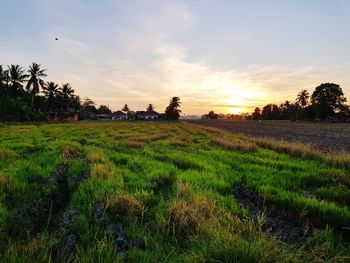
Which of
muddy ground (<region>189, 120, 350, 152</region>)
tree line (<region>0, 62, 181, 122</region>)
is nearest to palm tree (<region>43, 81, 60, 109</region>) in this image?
tree line (<region>0, 62, 181, 122</region>)

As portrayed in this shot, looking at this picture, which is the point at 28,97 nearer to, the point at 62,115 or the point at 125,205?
the point at 62,115

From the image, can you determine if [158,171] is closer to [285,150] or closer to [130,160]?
[130,160]

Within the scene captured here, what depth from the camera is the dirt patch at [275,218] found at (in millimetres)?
4970

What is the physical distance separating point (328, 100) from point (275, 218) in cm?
10231

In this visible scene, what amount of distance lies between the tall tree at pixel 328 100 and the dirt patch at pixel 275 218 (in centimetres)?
10028

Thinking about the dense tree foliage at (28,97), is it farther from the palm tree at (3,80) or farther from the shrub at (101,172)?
the shrub at (101,172)

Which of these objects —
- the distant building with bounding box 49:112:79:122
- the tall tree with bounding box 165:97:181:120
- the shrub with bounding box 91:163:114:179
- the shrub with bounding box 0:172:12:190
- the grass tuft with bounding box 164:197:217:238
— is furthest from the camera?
the tall tree with bounding box 165:97:181:120

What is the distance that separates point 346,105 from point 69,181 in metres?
108

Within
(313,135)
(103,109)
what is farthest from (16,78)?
(103,109)

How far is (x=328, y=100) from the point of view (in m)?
96.3

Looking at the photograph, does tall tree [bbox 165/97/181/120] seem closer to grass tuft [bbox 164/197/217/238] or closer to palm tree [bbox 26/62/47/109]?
palm tree [bbox 26/62/47/109]

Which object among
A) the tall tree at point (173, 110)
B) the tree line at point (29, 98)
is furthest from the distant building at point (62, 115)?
the tall tree at point (173, 110)

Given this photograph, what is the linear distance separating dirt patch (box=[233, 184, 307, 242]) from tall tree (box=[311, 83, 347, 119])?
100 metres

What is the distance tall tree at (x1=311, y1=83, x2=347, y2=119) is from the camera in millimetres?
96312
